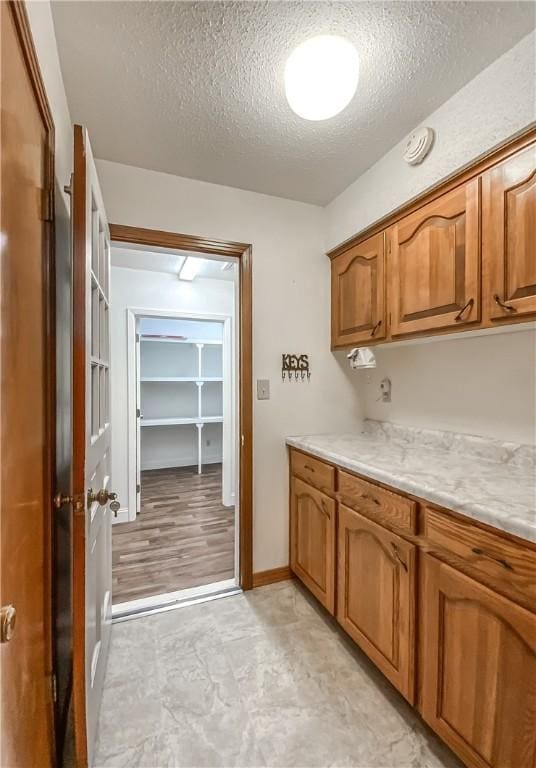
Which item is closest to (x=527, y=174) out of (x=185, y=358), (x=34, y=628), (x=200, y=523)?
(x=34, y=628)

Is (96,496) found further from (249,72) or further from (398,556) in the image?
(249,72)

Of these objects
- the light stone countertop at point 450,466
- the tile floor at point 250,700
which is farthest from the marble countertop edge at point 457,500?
the tile floor at point 250,700

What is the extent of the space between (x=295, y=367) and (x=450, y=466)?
1.06m

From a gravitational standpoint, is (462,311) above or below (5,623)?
above

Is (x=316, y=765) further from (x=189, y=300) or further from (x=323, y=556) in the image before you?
(x=189, y=300)

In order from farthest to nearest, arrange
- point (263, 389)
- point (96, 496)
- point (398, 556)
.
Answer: point (263, 389) < point (398, 556) < point (96, 496)

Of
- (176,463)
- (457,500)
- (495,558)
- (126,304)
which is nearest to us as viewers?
(495,558)

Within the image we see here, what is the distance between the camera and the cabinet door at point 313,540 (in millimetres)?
1741

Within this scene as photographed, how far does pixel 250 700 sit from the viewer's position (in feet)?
4.46

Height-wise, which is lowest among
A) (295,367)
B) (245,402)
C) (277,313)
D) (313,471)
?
(313,471)

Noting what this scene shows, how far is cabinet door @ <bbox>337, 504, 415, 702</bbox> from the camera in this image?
124 cm

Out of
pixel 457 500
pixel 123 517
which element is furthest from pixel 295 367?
pixel 123 517

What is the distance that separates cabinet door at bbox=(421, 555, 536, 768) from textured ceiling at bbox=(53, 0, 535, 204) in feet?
5.82

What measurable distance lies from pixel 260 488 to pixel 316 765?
1189 millimetres
